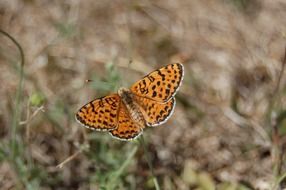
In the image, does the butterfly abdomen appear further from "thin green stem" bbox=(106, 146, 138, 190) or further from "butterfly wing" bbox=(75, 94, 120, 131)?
"thin green stem" bbox=(106, 146, 138, 190)

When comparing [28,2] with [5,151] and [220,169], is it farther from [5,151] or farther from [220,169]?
[220,169]

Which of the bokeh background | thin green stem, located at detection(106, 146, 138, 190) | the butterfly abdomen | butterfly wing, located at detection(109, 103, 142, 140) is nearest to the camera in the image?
butterfly wing, located at detection(109, 103, 142, 140)

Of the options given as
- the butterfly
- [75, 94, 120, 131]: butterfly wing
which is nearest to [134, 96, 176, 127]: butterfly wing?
the butterfly

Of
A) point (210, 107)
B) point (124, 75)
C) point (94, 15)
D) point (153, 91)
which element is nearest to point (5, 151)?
point (153, 91)

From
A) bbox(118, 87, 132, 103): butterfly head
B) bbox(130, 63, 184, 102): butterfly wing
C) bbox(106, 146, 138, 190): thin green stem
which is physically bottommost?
bbox(106, 146, 138, 190): thin green stem

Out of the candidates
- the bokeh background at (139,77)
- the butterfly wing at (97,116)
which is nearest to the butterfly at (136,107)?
the butterfly wing at (97,116)

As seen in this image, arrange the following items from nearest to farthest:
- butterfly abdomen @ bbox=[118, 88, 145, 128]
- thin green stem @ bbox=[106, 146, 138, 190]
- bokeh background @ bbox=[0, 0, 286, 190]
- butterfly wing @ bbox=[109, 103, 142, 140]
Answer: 1. butterfly wing @ bbox=[109, 103, 142, 140]
2. butterfly abdomen @ bbox=[118, 88, 145, 128]
3. thin green stem @ bbox=[106, 146, 138, 190]
4. bokeh background @ bbox=[0, 0, 286, 190]
